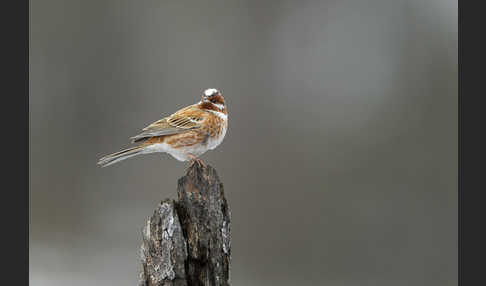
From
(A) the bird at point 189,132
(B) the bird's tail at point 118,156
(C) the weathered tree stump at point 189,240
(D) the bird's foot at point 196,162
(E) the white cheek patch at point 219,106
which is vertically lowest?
(C) the weathered tree stump at point 189,240

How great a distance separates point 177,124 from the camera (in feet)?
7.24

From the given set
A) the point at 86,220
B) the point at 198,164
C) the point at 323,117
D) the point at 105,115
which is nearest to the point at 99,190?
the point at 86,220

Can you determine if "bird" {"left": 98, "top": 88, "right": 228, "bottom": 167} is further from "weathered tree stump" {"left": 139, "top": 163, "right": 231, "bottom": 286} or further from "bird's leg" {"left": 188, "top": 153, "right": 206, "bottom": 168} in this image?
"weathered tree stump" {"left": 139, "top": 163, "right": 231, "bottom": 286}

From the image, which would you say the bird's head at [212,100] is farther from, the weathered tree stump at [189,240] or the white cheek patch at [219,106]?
the weathered tree stump at [189,240]

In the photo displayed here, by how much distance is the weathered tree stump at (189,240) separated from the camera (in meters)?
1.74

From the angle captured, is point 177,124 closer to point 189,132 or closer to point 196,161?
point 189,132

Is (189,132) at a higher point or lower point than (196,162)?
higher

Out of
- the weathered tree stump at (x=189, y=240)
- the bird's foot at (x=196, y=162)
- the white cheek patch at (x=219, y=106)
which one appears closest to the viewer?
the weathered tree stump at (x=189, y=240)

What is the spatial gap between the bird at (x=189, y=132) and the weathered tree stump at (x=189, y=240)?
35cm

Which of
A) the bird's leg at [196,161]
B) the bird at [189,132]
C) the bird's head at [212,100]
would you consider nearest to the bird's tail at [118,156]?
the bird at [189,132]

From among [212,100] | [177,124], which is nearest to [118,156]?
[177,124]

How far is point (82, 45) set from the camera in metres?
4.07

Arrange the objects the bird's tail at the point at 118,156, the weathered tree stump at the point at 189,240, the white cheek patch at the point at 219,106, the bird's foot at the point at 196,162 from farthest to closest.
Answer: the white cheek patch at the point at 219,106 < the bird's tail at the point at 118,156 < the bird's foot at the point at 196,162 < the weathered tree stump at the point at 189,240

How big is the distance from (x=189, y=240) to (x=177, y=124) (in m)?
0.61
